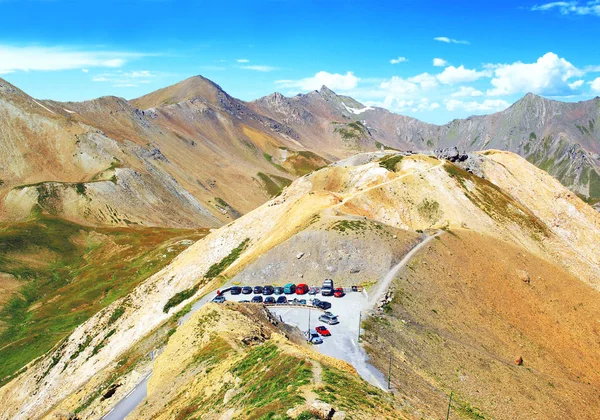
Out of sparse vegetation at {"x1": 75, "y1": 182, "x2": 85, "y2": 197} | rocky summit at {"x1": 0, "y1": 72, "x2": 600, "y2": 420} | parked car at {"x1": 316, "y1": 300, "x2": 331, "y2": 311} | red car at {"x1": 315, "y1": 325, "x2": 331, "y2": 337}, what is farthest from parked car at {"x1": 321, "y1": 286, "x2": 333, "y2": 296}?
sparse vegetation at {"x1": 75, "y1": 182, "x2": 85, "y2": 197}

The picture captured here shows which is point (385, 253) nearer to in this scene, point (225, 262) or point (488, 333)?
point (488, 333)

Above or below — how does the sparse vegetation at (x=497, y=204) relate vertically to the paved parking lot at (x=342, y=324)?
above

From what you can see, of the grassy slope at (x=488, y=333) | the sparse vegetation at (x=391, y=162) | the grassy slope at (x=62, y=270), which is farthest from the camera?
the sparse vegetation at (x=391, y=162)

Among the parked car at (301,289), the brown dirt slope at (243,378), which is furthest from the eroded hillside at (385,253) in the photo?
the parked car at (301,289)

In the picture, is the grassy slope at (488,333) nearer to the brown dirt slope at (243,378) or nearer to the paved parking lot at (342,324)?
the paved parking lot at (342,324)

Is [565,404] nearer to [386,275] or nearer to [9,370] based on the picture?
[386,275]

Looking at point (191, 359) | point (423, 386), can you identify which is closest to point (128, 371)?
point (191, 359)

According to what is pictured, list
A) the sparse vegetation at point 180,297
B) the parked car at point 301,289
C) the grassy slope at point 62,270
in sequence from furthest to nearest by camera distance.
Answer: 1. the grassy slope at point 62,270
2. the sparse vegetation at point 180,297
3. the parked car at point 301,289

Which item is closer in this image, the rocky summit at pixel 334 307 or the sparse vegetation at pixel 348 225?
the rocky summit at pixel 334 307
